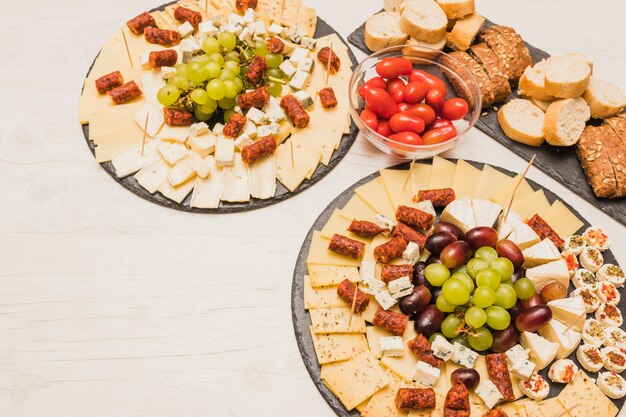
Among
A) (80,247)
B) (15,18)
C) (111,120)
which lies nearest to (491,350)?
(80,247)

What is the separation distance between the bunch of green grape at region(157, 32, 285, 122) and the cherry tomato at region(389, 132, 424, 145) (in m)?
0.57

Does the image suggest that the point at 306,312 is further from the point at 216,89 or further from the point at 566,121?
the point at 566,121

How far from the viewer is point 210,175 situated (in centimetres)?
229

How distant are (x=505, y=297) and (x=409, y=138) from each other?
713 mm

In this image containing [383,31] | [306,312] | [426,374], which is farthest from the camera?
[383,31]

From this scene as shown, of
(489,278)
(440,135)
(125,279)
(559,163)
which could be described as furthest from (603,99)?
(125,279)

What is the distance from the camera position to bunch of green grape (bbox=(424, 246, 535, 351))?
1.84 meters

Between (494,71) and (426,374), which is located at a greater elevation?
(494,71)

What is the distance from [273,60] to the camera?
2.51m

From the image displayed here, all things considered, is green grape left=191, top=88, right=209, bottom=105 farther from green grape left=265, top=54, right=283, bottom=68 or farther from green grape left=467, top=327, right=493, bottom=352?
green grape left=467, top=327, right=493, bottom=352

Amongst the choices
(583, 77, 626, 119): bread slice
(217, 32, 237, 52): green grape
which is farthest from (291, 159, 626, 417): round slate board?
(217, 32, 237, 52): green grape

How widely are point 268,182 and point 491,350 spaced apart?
1012mm

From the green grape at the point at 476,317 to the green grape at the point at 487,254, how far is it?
20cm

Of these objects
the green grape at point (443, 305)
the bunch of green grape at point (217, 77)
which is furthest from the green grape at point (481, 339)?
the bunch of green grape at point (217, 77)
